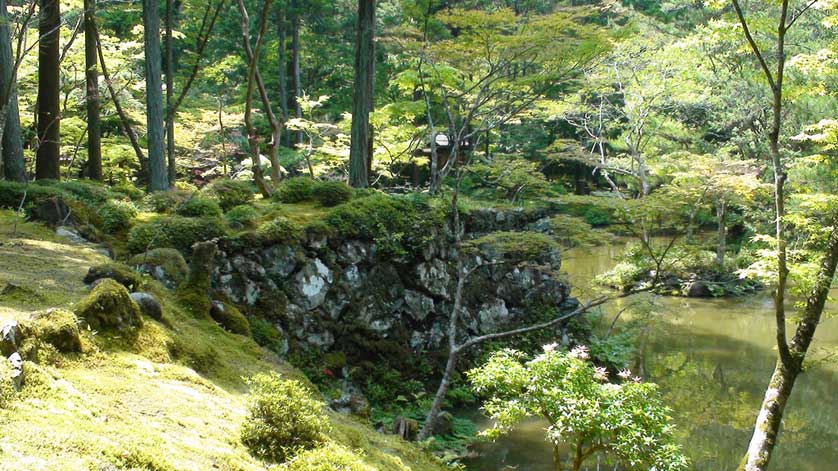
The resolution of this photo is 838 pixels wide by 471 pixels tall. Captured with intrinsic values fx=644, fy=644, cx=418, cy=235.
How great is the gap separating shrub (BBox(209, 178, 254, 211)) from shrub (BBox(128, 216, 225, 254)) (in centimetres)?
189

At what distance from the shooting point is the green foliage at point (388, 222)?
9234 mm

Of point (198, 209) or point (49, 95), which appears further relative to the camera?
point (49, 95)

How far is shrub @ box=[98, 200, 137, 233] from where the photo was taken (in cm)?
805

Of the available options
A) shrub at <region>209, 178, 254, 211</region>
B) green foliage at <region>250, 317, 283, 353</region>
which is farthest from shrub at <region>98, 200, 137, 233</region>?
green foliage at <region>250, 317, 283, 353</region>

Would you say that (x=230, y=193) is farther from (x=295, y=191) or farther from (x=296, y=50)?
(x=296, y=50)

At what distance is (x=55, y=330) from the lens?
10.7ft

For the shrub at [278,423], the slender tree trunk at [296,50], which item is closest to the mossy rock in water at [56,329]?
the shrub at [278,423]

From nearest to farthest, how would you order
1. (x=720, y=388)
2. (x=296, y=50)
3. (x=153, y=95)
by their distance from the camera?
1. (x=153, y=95)
2. (x=720, y=388)
3. (x=296, y=50)

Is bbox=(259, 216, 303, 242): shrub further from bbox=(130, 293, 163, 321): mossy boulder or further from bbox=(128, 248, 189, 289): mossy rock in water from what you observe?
bbox=(130, 293, 163, 321): mossy boulder

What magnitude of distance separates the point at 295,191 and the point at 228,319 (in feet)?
14.4

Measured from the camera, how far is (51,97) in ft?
35.7

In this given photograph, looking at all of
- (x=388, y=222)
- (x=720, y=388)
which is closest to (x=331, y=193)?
(x=388, y=222)

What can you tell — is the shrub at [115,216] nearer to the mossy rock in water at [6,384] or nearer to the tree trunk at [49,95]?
the tree trunk at [49,95]

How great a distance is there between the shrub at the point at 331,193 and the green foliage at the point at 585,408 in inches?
185
